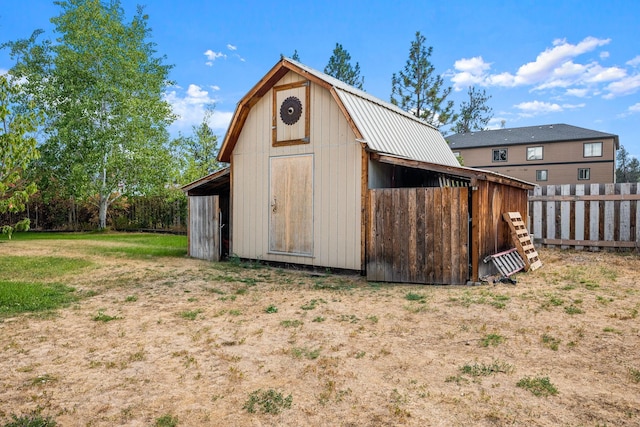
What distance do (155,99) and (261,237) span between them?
17.1 m

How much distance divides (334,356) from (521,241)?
7059 millimetres

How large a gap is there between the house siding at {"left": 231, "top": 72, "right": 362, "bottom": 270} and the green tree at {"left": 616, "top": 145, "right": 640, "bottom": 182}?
6218 centimetres

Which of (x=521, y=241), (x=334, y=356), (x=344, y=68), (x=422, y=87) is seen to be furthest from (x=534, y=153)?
(x=334, y=356)

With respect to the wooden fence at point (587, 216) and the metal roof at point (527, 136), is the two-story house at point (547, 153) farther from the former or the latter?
the wooden fence at point (587, 216)

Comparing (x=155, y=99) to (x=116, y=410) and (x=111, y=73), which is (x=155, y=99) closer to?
(x=111, y=73)

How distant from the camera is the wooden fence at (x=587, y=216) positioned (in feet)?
39.4

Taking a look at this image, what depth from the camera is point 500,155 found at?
109 ft

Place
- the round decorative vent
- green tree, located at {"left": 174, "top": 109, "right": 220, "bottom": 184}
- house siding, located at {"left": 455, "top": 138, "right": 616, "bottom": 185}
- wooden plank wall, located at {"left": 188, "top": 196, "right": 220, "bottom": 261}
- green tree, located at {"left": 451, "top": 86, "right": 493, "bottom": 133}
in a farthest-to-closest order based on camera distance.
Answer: green tree, located at {"left": 451, "top": 86, "right": 493, "bottom": 133} → house siding, located at {"left": 455, "top": 138, "right": 616, "bottom": 185} → green tree, located at {"left": 174, "top": 109, "right": 220, "bottom": 184} → wooden plank wall, located at {"left": 188, "top": 196, "right": 220, "bottom": 261} → the round decorative vent

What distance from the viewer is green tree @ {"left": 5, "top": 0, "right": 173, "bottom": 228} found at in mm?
20750

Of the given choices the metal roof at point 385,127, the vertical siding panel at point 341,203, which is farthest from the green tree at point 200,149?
the vertical siding panel at point 341,203

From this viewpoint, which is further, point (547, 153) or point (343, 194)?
point (547, 153)

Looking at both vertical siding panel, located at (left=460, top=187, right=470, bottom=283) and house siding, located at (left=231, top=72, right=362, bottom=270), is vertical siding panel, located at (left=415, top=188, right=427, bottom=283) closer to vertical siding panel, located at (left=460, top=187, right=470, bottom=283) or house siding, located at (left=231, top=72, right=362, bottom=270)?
vertical siding panel, located at (left=460, top=187, right=470, bottom=283)

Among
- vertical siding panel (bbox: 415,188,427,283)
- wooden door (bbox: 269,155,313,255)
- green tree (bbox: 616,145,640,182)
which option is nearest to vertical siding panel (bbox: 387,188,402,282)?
vertical siding panel (bbox: 415,188,427,283)

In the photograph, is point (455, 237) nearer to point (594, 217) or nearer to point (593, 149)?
point (594, 217)
